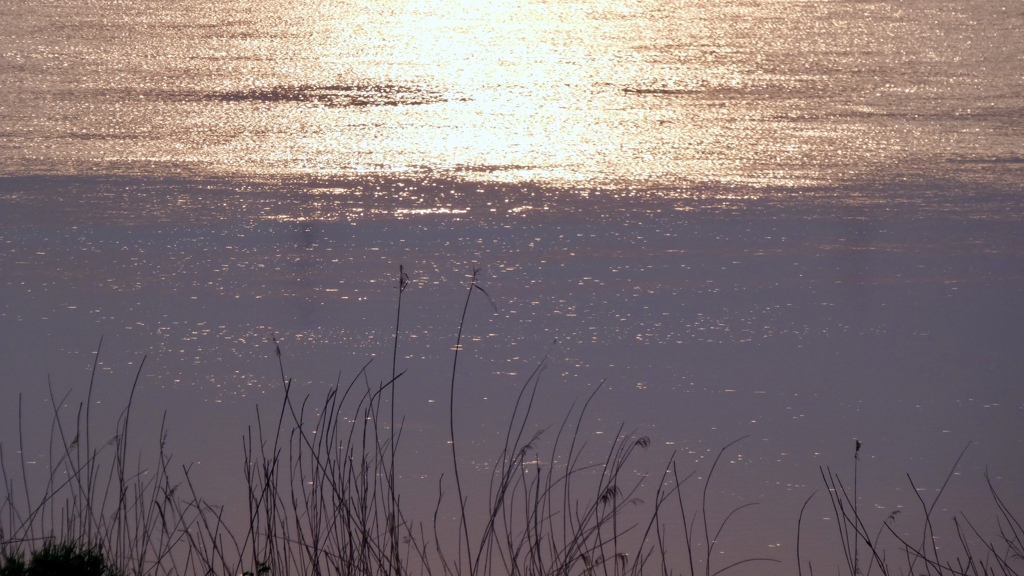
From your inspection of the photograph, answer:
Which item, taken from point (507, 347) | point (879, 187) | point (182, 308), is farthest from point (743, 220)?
point (182, 308)

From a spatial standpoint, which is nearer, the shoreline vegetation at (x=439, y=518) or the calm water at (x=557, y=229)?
the shoreline vegetation at (x=439, y=518)

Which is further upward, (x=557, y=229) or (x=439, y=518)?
(x=557, y=229)

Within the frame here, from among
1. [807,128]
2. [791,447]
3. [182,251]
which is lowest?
[791,447]

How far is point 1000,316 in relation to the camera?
474 cm

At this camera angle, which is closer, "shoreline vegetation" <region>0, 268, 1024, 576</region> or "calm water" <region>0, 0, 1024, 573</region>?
"shoreline vegetation" <region>0, 268, 1024, 576</region>

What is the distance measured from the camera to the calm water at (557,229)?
13.2 feet

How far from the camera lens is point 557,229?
18.3ft

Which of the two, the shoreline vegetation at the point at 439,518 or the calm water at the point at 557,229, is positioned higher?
the calm water at the point at 557,229

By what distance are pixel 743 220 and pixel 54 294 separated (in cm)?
275

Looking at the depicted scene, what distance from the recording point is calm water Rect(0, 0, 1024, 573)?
4.03m

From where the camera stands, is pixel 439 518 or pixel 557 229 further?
pixel 557 229

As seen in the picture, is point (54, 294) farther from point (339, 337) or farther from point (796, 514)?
point (796, 514)

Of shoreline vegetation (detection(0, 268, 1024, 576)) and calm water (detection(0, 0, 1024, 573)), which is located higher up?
calm water (detection(0, 0, 1024, 573))

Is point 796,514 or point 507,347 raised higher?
point 507,347
